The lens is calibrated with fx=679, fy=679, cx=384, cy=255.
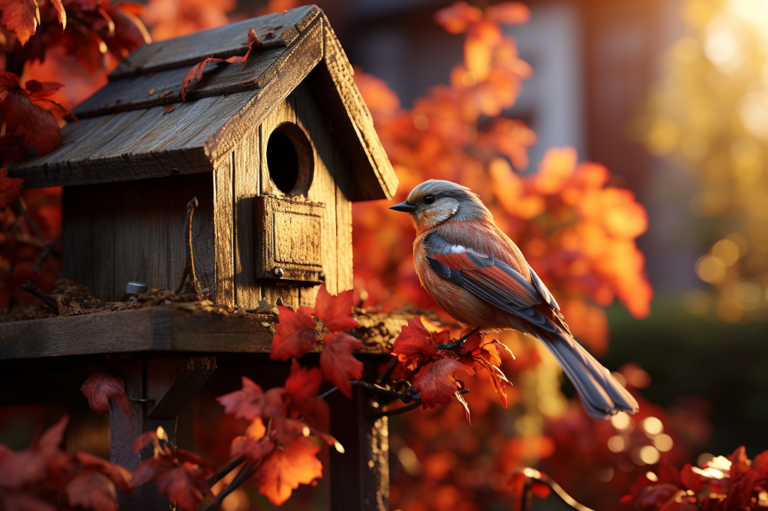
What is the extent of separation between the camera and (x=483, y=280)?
1.99 meters

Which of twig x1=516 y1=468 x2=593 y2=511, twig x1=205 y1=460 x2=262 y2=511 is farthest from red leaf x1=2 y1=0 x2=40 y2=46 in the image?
twig x1=516 y1=468 x2=593 y2=511

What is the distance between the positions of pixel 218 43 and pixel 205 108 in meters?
0.40

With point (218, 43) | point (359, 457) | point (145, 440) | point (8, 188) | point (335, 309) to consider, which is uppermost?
point (218, 43)

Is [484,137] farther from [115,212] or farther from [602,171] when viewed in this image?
[115,212]

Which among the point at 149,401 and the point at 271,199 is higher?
the point at 271,199

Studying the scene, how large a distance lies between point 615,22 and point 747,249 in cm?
497

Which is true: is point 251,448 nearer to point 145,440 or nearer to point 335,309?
point 145,440

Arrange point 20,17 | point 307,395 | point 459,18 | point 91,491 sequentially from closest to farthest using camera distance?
point 91,491 → point 307,395 → point 20,17 → point 459,18

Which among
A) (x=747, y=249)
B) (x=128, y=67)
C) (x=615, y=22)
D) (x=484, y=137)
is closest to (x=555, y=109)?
(x=615, y=22)

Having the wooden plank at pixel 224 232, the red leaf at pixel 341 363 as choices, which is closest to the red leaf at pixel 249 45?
the wooden plank at pixel 224 232

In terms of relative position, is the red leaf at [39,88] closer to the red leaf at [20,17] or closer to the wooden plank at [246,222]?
the red leaf at [20,17]

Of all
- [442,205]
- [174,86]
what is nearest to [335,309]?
[442,205]

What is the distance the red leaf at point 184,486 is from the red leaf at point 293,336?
12.4 inches

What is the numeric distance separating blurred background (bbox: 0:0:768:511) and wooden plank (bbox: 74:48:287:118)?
36cm
